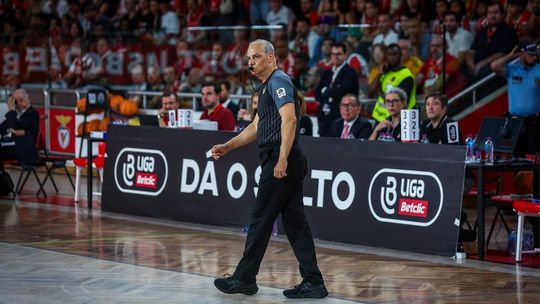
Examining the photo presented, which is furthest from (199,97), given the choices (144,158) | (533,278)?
(533,278)

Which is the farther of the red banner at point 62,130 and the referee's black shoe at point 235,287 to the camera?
the red banner at point 62,130

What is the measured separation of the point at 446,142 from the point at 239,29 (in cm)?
718

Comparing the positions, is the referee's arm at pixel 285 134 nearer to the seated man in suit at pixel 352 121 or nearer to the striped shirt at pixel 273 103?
the striped shirt at pixel 273 103

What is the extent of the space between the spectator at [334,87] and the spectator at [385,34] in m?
0.73

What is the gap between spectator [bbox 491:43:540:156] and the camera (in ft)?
49.4

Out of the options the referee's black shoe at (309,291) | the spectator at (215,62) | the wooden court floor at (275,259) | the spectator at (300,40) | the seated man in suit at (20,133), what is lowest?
the wooden court floor at (275,259)

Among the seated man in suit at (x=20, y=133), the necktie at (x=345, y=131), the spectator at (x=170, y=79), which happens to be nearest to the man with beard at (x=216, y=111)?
the necktie at (x=345, y=131)

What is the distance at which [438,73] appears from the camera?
16594 millimetres

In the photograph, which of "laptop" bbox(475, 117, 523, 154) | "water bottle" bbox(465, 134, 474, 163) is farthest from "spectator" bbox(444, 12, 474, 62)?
"water bottle" bbox(465, 134, 474, 163)

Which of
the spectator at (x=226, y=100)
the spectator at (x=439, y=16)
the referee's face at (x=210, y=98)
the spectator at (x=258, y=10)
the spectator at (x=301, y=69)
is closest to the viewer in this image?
the referee's face at (x=210, y=98)

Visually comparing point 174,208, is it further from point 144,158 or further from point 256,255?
point 256,255

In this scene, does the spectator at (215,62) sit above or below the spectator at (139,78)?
above

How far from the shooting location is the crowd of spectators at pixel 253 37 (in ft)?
54.3

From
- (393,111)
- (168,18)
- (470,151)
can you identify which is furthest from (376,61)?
(168,18)
